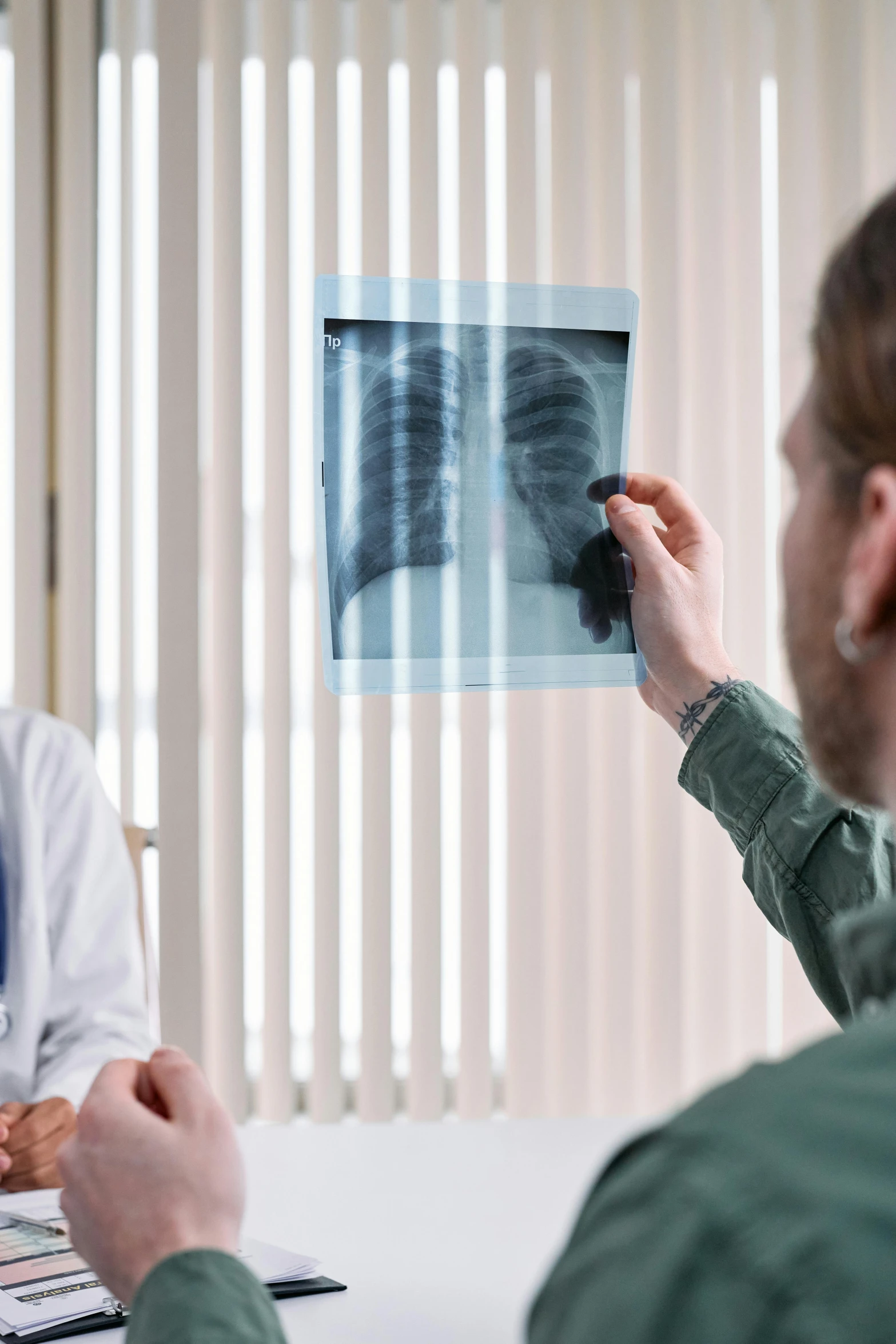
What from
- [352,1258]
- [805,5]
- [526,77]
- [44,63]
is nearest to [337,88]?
[526,77]

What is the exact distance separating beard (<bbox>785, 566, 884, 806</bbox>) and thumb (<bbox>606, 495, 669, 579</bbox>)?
1.74 feet

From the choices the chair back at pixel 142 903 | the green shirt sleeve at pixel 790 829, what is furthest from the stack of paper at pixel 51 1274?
the chair back at pixel 142 903

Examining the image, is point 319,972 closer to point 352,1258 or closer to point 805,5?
point 352,1258

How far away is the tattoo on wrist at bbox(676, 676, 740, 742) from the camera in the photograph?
3.67ft

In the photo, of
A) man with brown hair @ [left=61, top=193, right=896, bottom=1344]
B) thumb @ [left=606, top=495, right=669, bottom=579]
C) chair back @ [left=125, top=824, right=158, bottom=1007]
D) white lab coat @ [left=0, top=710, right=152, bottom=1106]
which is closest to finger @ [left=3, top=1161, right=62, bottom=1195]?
white lab coat @ [left=0, top=710, right=152, bottom=1106]

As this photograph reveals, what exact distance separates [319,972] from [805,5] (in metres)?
2.44

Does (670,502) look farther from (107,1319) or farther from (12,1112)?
(12,1112)

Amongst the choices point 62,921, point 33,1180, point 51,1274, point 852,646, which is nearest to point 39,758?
point 62,921

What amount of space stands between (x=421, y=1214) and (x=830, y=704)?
0.78 m

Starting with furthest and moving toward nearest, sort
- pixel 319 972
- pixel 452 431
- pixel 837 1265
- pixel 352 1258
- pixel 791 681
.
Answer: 1. pixel 319 972
2. pixel 452 431
3. pixel 352 1258
4. pixel 791 681
5. pixel 837 1265

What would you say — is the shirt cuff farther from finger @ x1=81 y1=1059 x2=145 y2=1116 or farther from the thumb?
finger @ x1=81 y1=1059 x2=145 y2=1116

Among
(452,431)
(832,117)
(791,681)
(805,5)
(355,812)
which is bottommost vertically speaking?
(355,812)

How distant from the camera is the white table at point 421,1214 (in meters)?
→ 0.92

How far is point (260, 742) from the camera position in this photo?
2596 mm
